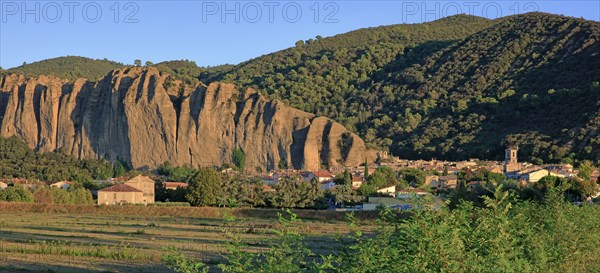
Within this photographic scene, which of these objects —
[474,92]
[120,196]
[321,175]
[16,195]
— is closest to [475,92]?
[474,92]

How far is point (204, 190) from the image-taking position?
7625cm

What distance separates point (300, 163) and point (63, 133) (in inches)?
1329

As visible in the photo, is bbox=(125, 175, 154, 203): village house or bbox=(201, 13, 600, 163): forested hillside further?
bbox=(201, 13, 600, 163): forested hillside

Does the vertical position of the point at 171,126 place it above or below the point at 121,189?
above

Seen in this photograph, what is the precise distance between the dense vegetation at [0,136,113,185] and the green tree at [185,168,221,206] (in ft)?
99.1

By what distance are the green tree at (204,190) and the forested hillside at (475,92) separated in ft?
160

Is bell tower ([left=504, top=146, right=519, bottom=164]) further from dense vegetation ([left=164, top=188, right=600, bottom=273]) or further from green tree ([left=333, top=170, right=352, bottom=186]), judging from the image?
dense vegetation ([left=164, top=188, right=600, bottom=273])

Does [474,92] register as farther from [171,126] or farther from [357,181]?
[171,126]

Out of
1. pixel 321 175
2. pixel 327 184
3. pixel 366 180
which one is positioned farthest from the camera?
pixel 321 175

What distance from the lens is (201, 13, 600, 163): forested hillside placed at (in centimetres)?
11794

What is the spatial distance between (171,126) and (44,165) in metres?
16.9

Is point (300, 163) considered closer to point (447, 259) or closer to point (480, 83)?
point (480, 83)

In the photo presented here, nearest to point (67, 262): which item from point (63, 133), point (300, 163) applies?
point (300, 163)

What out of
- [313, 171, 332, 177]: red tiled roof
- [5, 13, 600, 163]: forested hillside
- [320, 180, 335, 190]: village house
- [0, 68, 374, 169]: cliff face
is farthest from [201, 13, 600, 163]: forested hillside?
[320, 180, 335, 190]: village house
